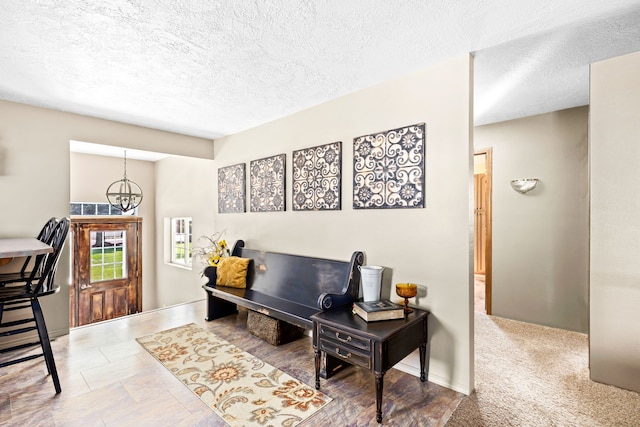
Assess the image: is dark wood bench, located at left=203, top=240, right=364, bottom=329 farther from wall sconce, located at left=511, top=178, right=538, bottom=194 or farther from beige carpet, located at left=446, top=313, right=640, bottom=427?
wall sconce, located at left=511, top=178, right=538, bottom=194

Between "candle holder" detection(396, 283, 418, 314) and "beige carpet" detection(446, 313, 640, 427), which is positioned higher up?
"candle holder" detection(396, 283, 418, 314)

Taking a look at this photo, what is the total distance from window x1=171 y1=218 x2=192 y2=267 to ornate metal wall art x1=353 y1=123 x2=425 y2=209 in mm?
3850

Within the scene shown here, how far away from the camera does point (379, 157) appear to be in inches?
106

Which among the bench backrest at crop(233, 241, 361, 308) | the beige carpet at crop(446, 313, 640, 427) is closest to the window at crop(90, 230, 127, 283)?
the bench backrest at crop(233, 241, 361, 308)

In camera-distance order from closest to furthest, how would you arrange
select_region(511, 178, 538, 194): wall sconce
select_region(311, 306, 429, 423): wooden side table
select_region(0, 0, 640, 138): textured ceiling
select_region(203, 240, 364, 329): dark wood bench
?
select_region(0, 0, 640, 138): textured ceiling < select_region(311, 306, 429, 423): wooden side table < select_region(203, 240, 364, 329): dark wood bench < select_region(511, 178, 538, 194): wall sconce

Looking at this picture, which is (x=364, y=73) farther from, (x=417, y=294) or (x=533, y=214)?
(x=533, y=214)

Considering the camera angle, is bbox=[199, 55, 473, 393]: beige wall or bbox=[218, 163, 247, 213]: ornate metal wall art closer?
bbox=[199, 55, 473, 393]: beige wall

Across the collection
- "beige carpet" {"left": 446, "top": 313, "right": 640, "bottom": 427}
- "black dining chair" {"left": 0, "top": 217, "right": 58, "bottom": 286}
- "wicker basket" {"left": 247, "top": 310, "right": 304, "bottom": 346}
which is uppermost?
"black dining chair" {"left": 0, "top": 217, "right": 58, "bottom": 286}

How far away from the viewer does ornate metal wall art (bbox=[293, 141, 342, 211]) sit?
9.95ft

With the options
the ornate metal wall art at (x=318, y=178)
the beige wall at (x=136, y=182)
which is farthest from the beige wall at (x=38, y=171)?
the ornate metal wall art at (x=318, y=178)

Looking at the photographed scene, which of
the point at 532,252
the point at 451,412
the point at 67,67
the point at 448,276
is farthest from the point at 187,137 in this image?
the point at 532,252

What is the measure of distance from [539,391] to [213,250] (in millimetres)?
→ 4165

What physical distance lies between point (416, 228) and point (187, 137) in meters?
3.55

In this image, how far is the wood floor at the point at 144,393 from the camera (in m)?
1.92
